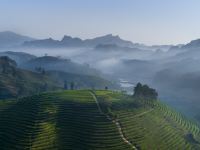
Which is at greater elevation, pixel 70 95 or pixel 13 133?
pixel 70 95

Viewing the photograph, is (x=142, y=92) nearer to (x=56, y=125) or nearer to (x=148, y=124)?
(x=148, y=124)

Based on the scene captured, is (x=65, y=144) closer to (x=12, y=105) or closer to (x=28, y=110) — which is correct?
(x=28, y=110)

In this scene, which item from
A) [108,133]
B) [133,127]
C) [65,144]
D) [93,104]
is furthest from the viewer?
[93,104]

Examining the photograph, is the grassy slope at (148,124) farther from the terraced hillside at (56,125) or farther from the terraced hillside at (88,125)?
the terraced hillside at (56,125)

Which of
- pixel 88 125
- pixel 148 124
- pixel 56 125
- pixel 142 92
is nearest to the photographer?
pixel 56 125

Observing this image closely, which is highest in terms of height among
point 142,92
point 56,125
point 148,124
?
point 142,92

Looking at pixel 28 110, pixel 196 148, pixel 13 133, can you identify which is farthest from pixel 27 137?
pixel 196 148

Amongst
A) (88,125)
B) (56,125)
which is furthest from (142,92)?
(56,125)
